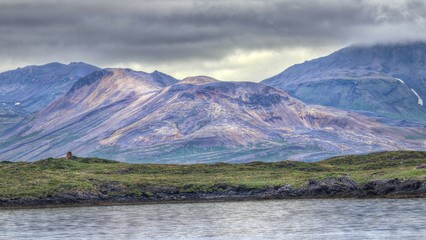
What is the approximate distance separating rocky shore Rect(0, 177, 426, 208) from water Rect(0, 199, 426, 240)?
8.73m

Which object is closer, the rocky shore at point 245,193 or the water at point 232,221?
the water at point 232,221

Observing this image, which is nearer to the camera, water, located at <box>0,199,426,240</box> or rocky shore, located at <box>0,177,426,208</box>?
water, located at <box>0,199,426,240</box>

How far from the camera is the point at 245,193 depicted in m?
194

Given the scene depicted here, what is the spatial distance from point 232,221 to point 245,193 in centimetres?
5667

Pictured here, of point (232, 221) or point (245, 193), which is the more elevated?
point (245, 193)

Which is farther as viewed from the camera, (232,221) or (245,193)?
(245,193)

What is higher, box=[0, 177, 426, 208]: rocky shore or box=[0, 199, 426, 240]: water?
box=[0, 177, 426, 208]: rocky shore

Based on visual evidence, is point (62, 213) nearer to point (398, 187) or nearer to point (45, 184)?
point (45, 184)

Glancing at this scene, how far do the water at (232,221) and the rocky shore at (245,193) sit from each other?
873cm

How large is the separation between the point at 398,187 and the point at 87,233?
262 feet

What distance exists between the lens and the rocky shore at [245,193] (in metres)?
178

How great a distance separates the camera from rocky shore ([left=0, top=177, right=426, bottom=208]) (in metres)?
178

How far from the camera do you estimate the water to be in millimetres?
116500

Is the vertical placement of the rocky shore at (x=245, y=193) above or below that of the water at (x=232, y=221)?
above
